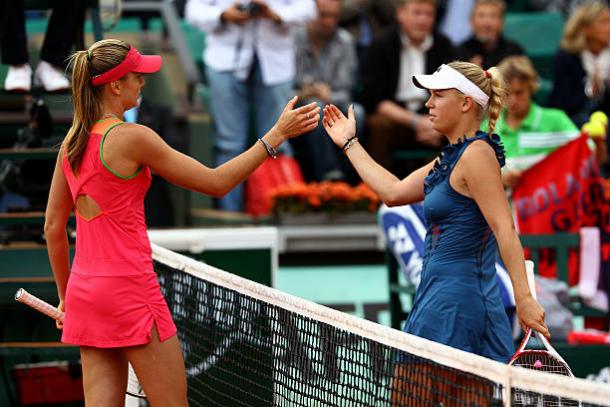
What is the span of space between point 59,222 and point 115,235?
36cm

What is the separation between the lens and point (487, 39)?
39.1ft

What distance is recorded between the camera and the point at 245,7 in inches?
448

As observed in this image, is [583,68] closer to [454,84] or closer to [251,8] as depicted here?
[251,8]

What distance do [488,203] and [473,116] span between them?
0.46m

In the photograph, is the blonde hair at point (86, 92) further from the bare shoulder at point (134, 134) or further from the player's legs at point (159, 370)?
the player's legs at point (159, 370)

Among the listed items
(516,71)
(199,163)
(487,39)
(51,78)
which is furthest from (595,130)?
(199,163)

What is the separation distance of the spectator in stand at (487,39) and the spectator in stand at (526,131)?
2495 mm

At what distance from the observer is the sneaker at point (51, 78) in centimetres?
809

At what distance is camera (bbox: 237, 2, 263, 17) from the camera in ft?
37.3

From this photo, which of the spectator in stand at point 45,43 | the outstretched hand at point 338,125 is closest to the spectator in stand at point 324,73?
the spectator in stand at point 45,43

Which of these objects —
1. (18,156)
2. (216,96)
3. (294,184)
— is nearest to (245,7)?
(216,96)

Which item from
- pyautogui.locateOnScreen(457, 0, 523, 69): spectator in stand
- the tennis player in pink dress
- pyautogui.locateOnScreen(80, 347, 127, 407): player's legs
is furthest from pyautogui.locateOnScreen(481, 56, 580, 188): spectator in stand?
pyautogui.locateOnScreen(80, 347, 127, 407): player's legs

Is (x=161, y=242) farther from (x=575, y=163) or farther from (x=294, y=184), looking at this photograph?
(x=294, y=184)

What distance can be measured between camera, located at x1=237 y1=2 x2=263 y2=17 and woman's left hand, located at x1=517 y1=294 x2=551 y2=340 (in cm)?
678
